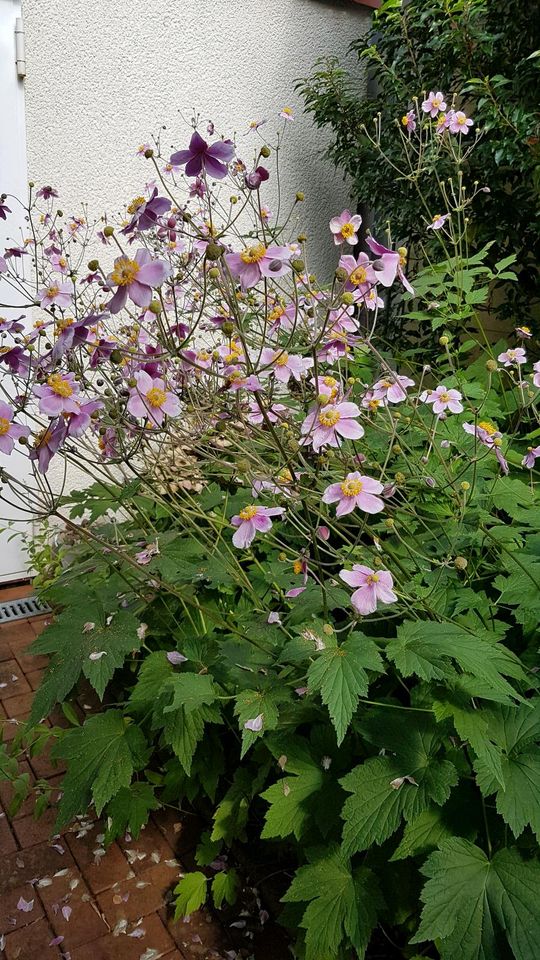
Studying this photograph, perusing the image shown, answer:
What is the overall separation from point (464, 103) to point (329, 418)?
11.3 feet

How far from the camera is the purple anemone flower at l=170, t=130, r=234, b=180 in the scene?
3.78 feet

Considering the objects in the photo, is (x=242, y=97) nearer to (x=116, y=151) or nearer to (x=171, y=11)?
(x=171, y=11)

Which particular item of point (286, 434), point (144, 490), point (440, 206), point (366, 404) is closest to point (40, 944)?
point (144, 490)

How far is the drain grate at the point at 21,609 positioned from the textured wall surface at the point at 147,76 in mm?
2084

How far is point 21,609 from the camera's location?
133 inches

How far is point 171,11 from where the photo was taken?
3607 millimetres

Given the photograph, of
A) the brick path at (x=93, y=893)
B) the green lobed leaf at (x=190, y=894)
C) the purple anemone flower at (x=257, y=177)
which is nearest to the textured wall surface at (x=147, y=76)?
the purple anemone flower at (x=257, y=177)

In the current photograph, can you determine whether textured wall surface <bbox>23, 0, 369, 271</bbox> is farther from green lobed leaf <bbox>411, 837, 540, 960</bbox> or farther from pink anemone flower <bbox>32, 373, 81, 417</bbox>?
green lobed leaf <bbox>411, 837, 540, 960</bbox>

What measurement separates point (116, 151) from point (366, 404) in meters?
2.66

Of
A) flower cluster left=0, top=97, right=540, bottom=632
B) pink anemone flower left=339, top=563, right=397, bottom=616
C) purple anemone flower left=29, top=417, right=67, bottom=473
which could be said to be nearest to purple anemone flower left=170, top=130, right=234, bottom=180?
flower cluster left=0, top=97, right=540, bottom=632

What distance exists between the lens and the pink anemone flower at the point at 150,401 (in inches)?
50.1

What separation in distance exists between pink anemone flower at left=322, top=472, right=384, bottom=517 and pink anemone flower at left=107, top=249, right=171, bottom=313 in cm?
48

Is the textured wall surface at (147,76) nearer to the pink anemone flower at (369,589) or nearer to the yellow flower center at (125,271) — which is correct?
the yellow flower center at (125,271)

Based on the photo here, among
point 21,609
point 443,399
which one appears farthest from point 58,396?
point 21,609
